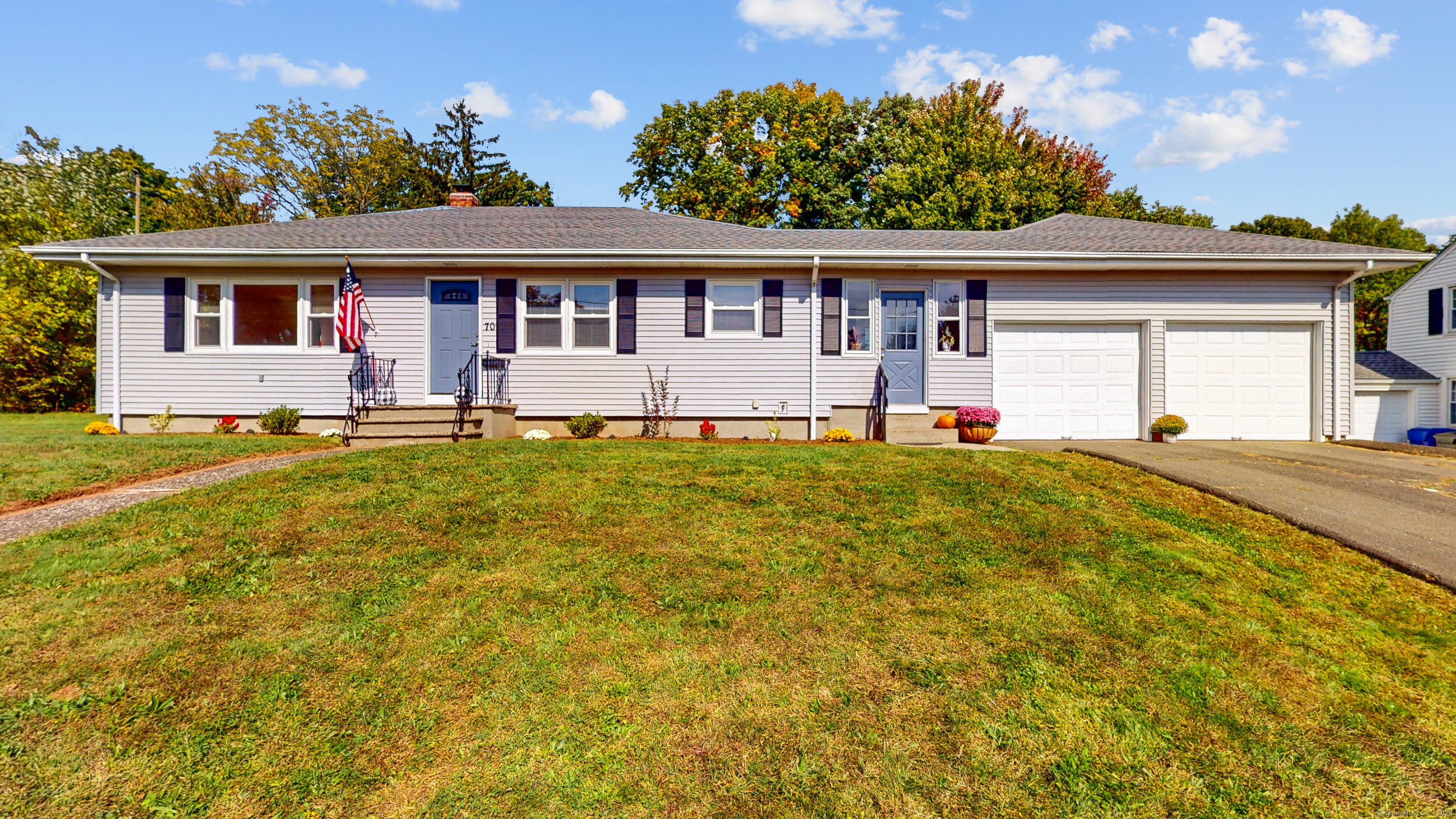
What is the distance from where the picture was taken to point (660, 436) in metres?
10.9

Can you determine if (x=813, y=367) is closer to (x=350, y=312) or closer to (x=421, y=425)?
(x=421, y=425)

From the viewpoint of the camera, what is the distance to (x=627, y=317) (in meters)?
11.0

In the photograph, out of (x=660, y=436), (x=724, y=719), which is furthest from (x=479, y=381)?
(x=724, y=719)

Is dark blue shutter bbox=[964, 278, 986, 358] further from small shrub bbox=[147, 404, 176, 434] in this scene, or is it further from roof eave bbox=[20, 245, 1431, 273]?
small shrub bbox=[147, 404, 176, 434]

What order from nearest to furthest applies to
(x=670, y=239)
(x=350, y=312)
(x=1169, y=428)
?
1. (x=350, y=312)
2. (x=1169, y=428)
3. (x=670, y=239)

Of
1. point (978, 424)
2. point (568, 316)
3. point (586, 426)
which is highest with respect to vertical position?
point (568, 316)

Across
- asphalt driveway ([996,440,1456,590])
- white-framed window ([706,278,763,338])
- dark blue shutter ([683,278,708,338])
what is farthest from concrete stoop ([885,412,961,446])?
dark blue shutter ([683,278,708,338])

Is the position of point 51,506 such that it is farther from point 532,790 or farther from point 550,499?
point 532,790

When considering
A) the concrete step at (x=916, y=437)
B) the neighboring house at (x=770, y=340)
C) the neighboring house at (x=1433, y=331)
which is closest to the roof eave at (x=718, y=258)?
the neighboring house at (x=770, y=340)

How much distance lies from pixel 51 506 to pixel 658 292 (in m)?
7.84

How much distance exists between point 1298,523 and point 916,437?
17.5 ft

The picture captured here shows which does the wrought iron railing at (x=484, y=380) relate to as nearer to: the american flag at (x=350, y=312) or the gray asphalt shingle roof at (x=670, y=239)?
the american flag at (x=350, y=312)

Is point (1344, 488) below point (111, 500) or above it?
above

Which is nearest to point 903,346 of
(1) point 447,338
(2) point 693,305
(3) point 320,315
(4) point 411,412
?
(2) point 693,305
